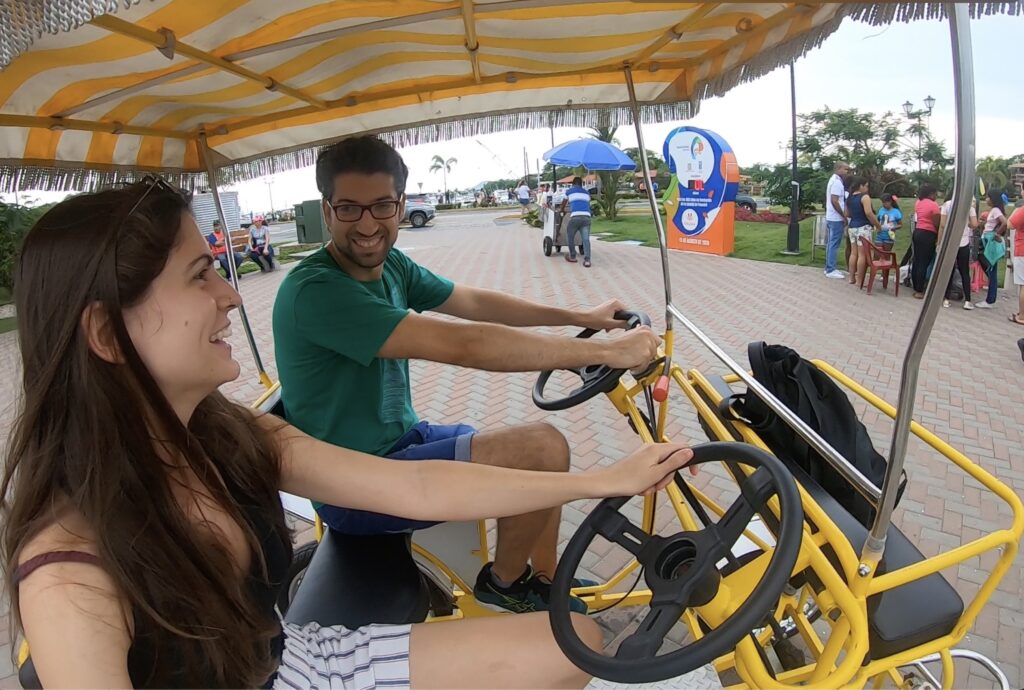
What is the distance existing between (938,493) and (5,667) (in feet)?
15.7

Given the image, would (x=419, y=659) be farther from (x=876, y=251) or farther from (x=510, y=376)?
(x=876, y=251)

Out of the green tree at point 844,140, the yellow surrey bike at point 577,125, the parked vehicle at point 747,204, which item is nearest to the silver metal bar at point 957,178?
the yellow surrey bike at point 577,125

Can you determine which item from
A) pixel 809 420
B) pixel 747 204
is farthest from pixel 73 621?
A: pixel 747 204

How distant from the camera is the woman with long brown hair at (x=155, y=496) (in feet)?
3.39

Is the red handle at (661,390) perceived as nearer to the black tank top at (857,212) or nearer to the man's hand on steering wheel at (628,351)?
the man's hand on steering wheel at (628,351)

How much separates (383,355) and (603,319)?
882 mm

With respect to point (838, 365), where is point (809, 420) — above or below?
above

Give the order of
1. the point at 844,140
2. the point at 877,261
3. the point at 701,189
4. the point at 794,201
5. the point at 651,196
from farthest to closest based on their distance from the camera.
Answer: the point at 844,140
the point at 701,189
the point at 794,201
the point at 877,261
the point at 651,196

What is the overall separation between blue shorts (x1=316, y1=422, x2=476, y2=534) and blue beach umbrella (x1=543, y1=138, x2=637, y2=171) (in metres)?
11.0

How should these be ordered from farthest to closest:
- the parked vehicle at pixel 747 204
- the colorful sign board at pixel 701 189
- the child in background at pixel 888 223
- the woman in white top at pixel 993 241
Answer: the parked vehicle at pixel 747 204
the colorful sign board at pixel 701 189
the child in background at pixel 888 223
the woman in white top at pixel 993 241

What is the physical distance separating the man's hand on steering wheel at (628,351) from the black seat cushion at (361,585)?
89cm

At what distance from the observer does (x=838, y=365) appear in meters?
5.88

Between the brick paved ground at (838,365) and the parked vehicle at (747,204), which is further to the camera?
the parked vehicle at (747,204)

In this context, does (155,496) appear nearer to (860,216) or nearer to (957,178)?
(957,178)
